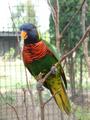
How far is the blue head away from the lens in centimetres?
169

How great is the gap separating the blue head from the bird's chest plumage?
0.09ft

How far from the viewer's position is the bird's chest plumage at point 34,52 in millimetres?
1765

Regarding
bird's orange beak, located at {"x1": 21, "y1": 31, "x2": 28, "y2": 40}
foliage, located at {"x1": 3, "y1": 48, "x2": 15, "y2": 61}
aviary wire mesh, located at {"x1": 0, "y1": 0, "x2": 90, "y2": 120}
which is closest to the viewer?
bird's orange beak, located at {"x1": 21, "y1": 31, "x2": 28, "y2": 40}

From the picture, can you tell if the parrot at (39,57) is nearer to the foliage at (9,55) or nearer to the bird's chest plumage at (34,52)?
the bird's chest plumage at (34,52)

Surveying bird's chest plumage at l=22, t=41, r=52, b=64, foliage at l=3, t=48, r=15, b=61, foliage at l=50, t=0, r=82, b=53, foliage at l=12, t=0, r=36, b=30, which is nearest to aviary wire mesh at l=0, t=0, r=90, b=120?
foliage at l=3, t=48, r=15, b=61

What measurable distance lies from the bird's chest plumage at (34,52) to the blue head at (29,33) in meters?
0.03

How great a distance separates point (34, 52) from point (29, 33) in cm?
11

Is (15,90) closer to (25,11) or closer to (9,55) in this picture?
(9,55)

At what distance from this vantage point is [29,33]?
1.73m

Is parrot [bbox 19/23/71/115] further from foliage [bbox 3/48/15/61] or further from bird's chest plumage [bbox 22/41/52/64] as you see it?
foliage [bbox 3/48/15/61]

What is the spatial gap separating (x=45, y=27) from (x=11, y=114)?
943 millimetres

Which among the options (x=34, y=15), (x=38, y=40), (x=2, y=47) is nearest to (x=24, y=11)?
(x=34, y=15)

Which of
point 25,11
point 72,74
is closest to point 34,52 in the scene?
point 25,11

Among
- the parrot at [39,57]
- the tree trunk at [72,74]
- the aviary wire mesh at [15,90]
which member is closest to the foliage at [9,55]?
the aviary wire mesh at [15,90]
